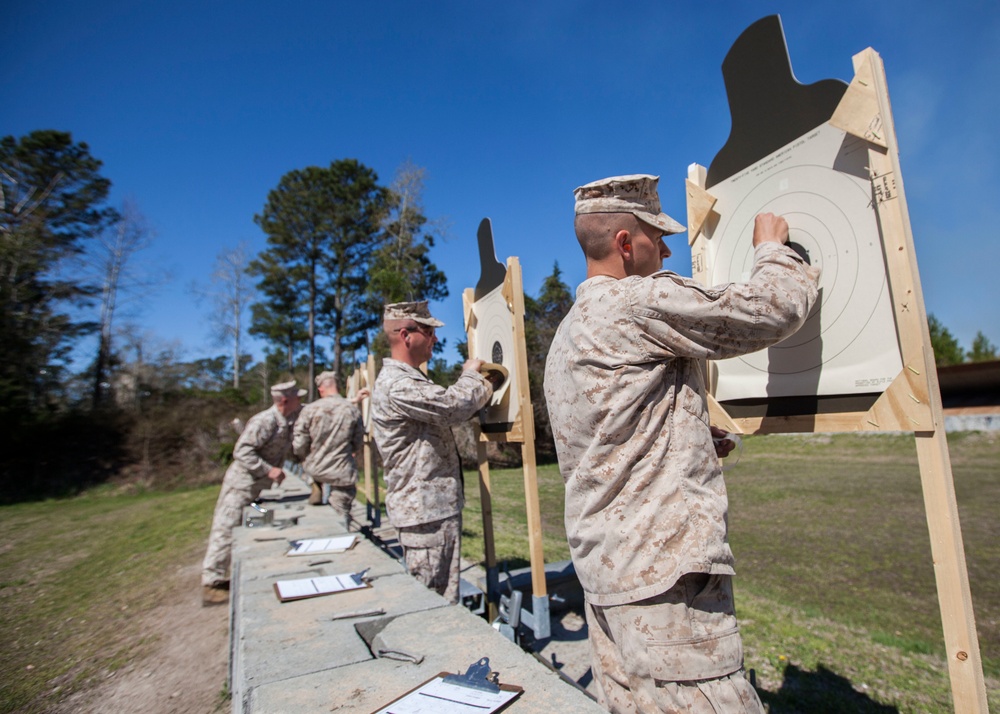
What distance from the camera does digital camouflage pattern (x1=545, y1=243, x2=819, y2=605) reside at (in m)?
1.34

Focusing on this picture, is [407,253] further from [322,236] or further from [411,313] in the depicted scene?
[411,313]

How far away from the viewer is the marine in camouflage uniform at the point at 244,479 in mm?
5094

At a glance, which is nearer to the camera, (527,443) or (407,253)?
(527,443)

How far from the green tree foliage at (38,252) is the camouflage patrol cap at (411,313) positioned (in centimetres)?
1614

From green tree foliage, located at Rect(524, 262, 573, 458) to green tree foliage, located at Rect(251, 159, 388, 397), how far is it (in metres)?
8.90

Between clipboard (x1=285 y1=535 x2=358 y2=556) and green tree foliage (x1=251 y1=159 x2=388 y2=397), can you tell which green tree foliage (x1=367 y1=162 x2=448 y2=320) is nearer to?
green tree foliage (x1=251 y1=159 x2=388 y2=397)

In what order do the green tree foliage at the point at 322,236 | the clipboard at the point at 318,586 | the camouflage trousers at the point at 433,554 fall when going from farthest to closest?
1. the green tree foliage at the point at 322,236
2. the camouflage trousers at the point at 433,554
3. the clipboard at the point at 318,586

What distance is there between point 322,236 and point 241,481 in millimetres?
21819

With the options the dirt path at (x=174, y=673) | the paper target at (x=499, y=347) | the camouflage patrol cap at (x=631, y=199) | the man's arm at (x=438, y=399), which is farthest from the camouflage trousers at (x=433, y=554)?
the camouflage patrol cap at (x=631, y=199)

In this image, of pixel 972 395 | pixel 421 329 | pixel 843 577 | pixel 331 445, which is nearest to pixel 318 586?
pixel 421 329

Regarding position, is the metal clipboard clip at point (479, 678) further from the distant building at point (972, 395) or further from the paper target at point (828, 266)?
the distant building at point (972, 395)

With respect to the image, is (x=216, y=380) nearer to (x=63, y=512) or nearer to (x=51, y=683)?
(x=63, y=512)

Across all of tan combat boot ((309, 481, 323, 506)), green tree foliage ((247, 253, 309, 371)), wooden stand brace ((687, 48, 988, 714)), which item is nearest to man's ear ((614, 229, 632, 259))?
wooden stand brace ((687, 48, 988, 714))

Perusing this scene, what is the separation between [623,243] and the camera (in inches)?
64.8
